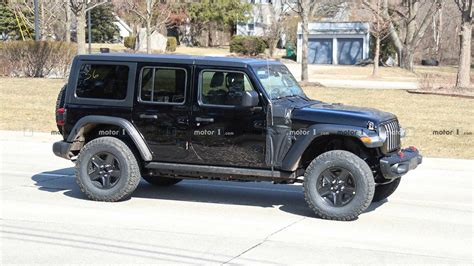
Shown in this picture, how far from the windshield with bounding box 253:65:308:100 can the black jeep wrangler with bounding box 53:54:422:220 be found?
19mm

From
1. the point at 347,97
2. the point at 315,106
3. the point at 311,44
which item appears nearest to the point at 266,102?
the point at 315,106

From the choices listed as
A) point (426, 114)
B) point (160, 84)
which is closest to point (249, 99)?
point (160, 84)

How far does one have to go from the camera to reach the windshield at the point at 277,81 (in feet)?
28.1

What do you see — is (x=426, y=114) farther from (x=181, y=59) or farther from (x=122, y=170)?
(x=122, y=170)

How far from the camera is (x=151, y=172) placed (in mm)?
9031

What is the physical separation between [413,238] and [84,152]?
428 centimetres

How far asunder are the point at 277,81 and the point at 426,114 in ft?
39.6

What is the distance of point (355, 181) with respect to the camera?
8008mm

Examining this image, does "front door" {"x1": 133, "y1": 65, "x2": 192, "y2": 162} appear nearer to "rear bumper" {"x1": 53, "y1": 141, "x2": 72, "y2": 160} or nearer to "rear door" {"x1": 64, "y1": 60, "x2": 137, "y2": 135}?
"rear door" {"x1": 64, "y1": 60, "x2": 137, "y2": 135}

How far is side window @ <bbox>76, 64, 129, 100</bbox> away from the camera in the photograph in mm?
8977

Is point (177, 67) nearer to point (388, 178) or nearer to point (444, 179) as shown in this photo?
point (388, 178)

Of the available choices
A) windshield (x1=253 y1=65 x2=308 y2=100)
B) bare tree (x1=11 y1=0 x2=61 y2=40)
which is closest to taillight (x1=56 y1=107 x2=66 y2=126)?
windshield (x1=253 y1=65 x2=308 y2=100)

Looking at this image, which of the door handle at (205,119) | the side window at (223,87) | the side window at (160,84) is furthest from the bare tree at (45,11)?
the door handle at (205,119)

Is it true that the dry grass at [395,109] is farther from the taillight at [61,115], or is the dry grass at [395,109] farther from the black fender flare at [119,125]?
the taillight at [61,115]
